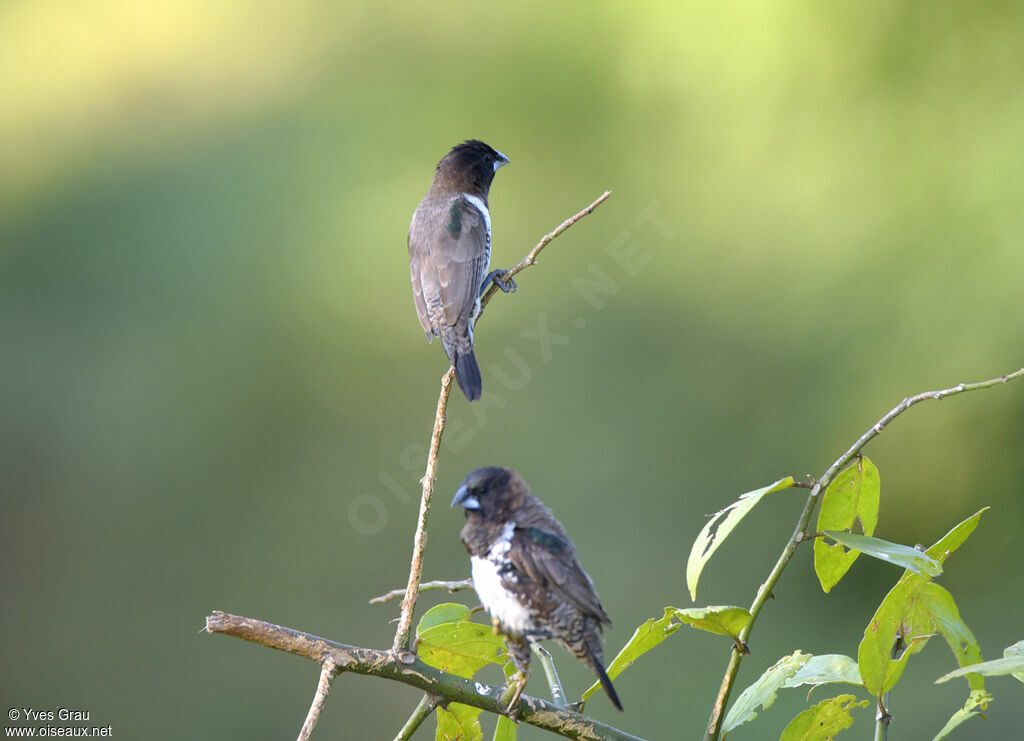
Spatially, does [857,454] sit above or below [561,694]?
above

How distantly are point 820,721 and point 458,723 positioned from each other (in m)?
0.57

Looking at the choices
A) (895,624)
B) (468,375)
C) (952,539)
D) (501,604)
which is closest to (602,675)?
(501,604)

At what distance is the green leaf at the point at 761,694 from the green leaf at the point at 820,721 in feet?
0.20

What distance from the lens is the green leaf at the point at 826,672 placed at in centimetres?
153

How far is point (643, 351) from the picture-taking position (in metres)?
6.22

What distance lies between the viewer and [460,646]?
63.4 inches

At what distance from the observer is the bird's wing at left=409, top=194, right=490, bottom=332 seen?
311cm

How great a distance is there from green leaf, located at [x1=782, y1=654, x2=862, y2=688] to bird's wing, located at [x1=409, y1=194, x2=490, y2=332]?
5.58 feet

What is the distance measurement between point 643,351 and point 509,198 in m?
1.29

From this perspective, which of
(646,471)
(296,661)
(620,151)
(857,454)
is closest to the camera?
(857,454)

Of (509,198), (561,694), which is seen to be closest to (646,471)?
(509,198)

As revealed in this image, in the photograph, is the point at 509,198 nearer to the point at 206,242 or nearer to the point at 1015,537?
the point at 206,242

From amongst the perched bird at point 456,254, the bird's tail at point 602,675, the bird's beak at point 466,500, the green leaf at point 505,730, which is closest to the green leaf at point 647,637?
the bird's tail at point 602,675

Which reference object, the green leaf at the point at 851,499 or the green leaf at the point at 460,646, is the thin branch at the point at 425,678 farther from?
the green leaf at the point at 851,499
